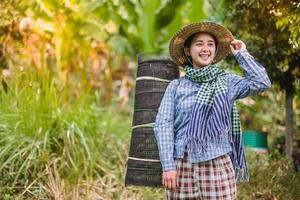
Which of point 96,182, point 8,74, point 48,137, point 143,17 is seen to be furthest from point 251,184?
point 143,17

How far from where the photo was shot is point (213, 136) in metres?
3.04

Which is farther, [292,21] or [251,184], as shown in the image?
[251,184]

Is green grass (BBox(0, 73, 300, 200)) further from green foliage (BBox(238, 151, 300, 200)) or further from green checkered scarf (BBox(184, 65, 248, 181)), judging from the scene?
green checkered scarf (BBox(184, 65, 248, 181))

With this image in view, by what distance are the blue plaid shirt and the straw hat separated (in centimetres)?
18

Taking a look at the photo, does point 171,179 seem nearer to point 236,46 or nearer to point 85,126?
point 236,46

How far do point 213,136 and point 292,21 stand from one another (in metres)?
1.32

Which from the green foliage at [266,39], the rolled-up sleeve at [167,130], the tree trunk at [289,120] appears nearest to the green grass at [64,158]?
the tree trunk at [289,120]

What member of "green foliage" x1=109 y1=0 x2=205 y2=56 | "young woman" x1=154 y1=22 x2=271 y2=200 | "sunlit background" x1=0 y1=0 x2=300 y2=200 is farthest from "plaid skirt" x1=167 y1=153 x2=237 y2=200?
"green foliage" x1=109 y1=0 x2=205 y2=56

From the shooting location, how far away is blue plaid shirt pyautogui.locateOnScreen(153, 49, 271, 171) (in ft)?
9.95

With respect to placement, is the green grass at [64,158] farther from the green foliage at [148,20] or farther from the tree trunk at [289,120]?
the green foliage at [148,20]

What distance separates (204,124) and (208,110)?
81 millimetres

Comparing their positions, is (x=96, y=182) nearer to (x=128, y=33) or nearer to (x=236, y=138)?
(x=236, y=138)

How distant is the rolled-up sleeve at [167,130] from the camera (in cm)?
301

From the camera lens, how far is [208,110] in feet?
10.0
